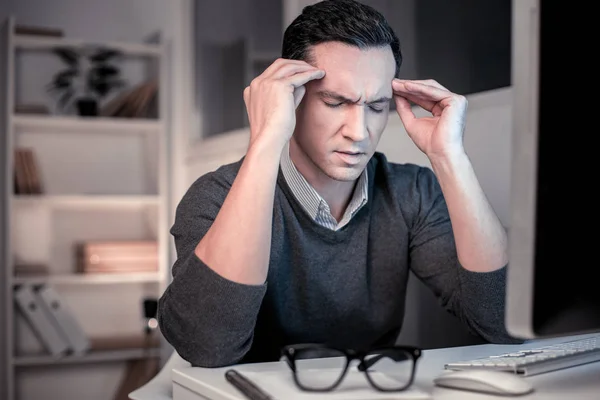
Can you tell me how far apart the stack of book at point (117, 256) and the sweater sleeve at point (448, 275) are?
2.39m

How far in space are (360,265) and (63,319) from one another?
2469 millimetres

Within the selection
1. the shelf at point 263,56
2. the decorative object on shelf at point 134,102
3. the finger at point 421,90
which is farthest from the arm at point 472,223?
the decorative object on shelf at point 134,102

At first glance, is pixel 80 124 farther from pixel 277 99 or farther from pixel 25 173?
pixel 277 99

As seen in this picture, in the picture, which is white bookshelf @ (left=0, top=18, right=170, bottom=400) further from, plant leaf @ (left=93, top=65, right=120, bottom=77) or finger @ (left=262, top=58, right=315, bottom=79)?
finger @ (left=262, top=58, right=315, bottom=79)

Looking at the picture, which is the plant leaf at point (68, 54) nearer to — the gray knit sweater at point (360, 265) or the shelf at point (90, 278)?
the shelf at point (90, 278)

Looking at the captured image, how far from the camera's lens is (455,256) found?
4.86 ft

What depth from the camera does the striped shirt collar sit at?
148cm

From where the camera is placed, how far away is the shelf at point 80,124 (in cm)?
365

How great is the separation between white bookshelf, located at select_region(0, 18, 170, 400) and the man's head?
95.7 inches

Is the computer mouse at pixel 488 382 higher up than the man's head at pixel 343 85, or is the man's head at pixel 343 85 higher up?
the man's head at pixel 343 85

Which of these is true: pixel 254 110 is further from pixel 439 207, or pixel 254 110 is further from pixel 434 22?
pixel 434 22

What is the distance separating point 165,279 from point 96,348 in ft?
1.49

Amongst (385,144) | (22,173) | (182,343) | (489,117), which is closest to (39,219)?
(22,173)

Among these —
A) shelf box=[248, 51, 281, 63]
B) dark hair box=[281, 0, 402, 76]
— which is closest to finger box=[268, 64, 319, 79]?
dark hair box=[281, 0, 402, 76]
